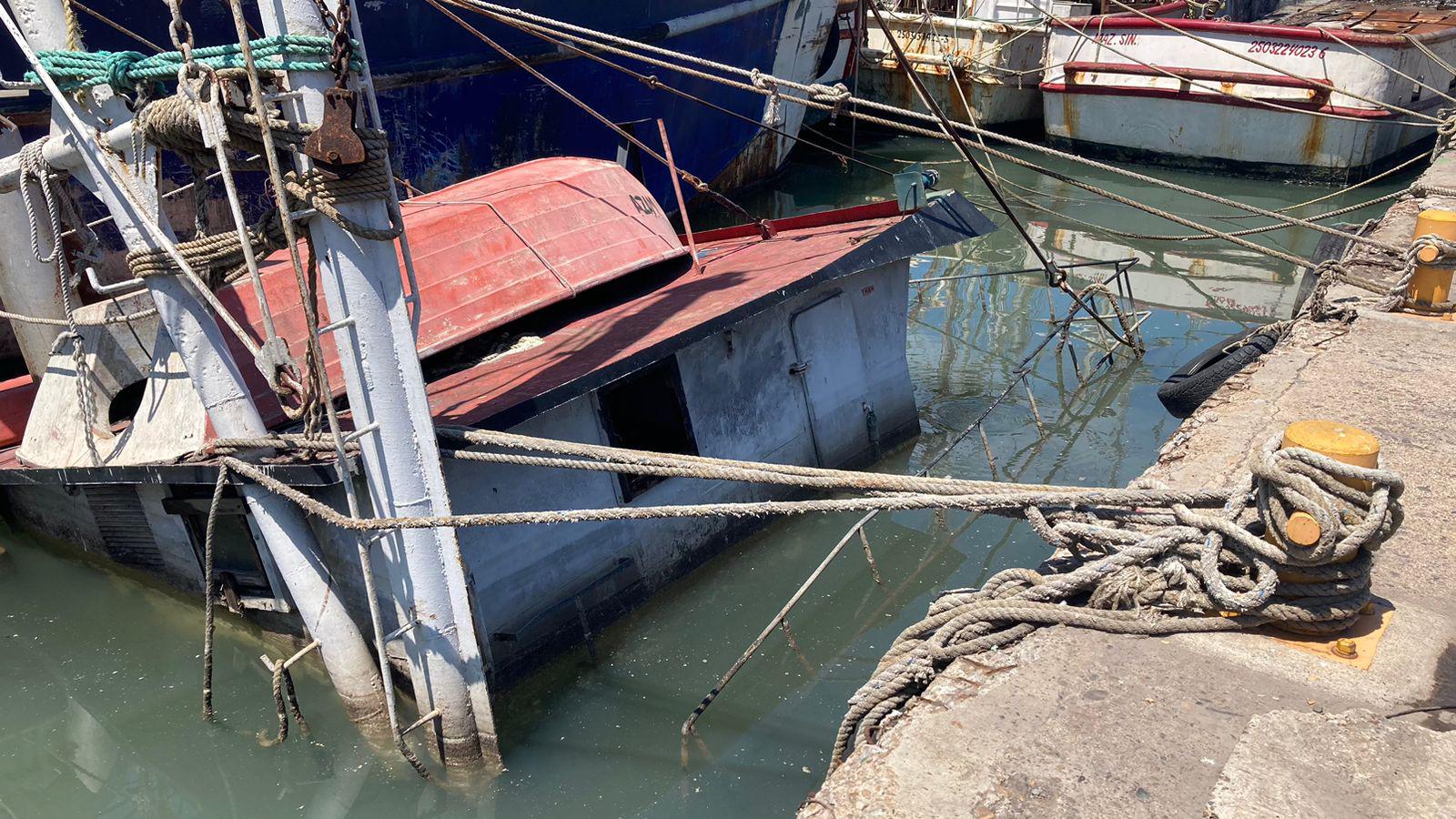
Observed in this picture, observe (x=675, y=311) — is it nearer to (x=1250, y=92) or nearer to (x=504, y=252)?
(x=504, y=252)

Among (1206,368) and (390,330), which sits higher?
(390,330)

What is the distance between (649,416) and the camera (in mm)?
6902

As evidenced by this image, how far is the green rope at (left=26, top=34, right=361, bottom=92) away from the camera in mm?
3721

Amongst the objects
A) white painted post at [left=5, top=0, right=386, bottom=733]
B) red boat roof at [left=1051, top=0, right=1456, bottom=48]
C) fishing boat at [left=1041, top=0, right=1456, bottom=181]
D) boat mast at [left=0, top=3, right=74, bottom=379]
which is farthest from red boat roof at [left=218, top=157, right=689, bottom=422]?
fishing boat at [left=1041, top=0, right=1456, bottom=181]

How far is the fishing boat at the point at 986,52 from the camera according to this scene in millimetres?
19203

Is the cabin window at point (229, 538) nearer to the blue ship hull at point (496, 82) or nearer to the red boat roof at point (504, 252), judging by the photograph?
the red boat roof at point (504, 252)

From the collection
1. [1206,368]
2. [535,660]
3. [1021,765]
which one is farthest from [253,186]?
[1021,765]

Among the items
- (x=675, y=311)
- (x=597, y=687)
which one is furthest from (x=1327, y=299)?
(x=597, y=687)

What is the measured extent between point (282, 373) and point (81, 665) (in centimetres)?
320

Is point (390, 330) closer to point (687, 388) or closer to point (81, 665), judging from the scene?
point (687, 388)

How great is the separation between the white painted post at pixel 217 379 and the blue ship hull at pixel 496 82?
541 centimetres

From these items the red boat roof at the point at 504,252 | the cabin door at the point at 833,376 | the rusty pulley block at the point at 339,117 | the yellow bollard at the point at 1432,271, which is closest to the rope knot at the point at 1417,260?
the yellow bollard at the point at 1432,271

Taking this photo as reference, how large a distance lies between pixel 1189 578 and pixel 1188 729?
0.55 meters

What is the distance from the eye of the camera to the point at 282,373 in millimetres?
4230
